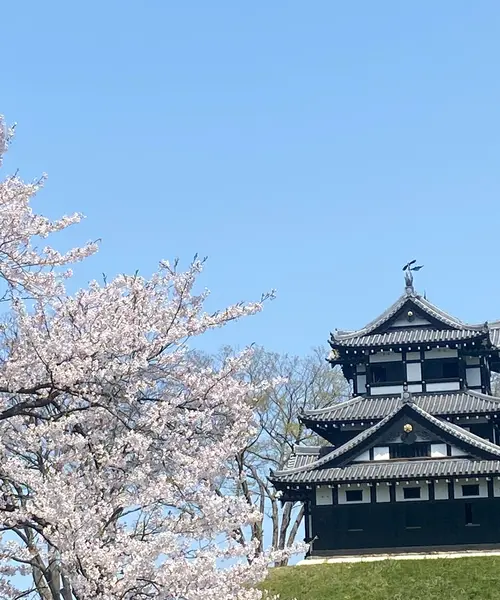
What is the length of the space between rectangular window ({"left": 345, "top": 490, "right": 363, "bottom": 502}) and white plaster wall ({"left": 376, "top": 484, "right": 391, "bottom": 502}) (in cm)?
70

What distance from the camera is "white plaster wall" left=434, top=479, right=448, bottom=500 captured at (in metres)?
35.8

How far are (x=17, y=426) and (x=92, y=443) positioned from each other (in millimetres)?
1029

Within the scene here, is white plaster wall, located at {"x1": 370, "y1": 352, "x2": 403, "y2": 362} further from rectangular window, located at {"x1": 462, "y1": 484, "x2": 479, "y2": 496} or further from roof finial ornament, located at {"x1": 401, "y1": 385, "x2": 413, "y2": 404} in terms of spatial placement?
rectangular window, located at {"x1": 462, "y1": 484, "x2": 479, "y2": 496}

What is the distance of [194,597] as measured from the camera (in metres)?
11.5

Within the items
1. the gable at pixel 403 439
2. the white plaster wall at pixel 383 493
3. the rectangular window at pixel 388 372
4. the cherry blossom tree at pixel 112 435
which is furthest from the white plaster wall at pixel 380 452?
the cherry blossom tree at pixel 112 435

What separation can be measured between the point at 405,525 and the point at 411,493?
124cm

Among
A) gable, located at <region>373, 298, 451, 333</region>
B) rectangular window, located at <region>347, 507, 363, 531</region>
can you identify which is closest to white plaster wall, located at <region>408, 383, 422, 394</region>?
gable, located at <region>373, 298, 451, 333</region>

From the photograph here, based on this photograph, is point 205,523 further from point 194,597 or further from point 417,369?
point 417,369

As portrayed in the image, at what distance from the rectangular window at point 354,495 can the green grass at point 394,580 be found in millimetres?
3936

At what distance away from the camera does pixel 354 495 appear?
36.6 m

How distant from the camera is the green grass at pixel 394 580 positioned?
97.5ft

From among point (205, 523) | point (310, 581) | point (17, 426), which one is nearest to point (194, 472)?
point (205, 523)

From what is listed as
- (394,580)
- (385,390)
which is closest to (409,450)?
(385,390)

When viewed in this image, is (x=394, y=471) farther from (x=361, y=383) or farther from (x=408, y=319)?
(x=408, y=319)
